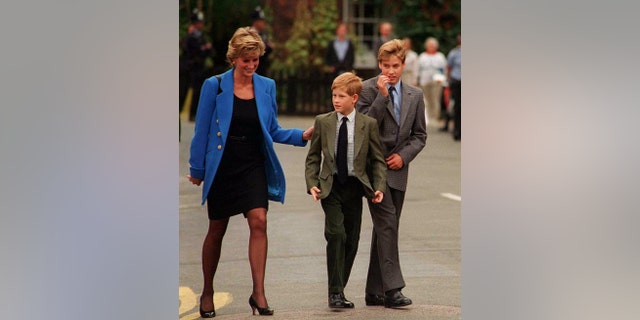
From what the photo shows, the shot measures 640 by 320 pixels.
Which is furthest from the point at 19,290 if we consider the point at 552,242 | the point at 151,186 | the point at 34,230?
the point at 552,242

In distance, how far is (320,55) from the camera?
1967cm

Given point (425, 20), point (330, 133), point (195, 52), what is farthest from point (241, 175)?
point (425, 20)

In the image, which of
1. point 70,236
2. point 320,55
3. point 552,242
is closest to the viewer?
point 70,236

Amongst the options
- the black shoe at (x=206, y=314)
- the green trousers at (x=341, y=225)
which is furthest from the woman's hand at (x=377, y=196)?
the black shoe at (x=206, y=314)

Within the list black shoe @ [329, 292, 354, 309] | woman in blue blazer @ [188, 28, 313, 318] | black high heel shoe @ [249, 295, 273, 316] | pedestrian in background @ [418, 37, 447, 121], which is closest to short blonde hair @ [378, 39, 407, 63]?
woman in blue blazer @ [188, 28, 313, 318]

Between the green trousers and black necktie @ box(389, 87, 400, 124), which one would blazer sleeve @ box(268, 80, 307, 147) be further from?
black necktie @ box(389, 87, 400, 124)

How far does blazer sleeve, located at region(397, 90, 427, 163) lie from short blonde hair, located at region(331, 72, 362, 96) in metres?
0.47

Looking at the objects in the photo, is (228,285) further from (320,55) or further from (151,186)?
(320,55)

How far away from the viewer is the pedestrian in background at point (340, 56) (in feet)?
54.3

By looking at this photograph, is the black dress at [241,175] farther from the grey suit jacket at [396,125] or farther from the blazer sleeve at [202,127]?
the grey suit jacket at [396,125]

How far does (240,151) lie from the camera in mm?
7098

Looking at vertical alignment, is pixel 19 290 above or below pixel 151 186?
below

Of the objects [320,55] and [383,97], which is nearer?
[383,97]

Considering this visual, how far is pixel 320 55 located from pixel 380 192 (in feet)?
41.6
